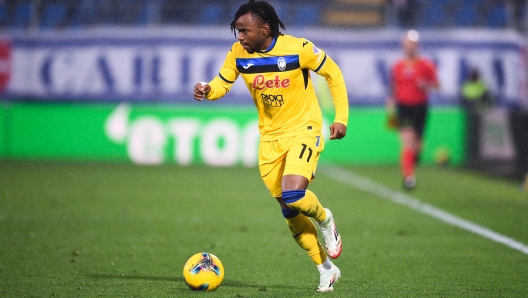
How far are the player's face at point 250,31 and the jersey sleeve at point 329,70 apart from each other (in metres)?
0.32

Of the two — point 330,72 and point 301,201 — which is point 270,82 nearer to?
point 330,72

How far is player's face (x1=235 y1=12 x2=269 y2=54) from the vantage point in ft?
19.1

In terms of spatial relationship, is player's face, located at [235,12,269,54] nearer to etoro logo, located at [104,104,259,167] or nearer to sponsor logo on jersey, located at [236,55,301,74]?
sponsor logo on jersey, located at [236,55,301,74]

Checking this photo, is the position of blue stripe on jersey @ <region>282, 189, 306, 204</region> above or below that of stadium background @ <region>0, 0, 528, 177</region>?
above

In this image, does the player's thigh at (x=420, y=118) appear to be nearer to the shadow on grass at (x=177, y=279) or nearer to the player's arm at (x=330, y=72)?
the player's arm at (x=330, y=72)

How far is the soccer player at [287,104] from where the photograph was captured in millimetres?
5840

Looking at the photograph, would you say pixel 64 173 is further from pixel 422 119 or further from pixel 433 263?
pixel 433 263

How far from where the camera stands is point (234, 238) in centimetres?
826

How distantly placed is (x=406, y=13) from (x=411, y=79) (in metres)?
6.12

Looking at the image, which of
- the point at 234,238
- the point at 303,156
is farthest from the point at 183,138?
the point at 303,156

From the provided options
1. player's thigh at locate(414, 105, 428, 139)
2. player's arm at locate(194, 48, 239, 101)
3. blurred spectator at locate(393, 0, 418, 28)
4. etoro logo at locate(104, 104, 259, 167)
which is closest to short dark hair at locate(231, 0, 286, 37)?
player's arm at locate(194, 48, 239, 101)

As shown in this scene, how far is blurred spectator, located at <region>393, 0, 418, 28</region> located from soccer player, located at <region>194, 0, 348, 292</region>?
12.8 metres

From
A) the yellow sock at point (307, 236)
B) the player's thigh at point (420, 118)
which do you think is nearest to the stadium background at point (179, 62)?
the player's thigh at point (420, 118)

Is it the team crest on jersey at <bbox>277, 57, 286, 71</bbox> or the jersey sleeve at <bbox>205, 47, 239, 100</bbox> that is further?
the jersey sleeve at <bbox>205, 47, 239, 100</bbox>
